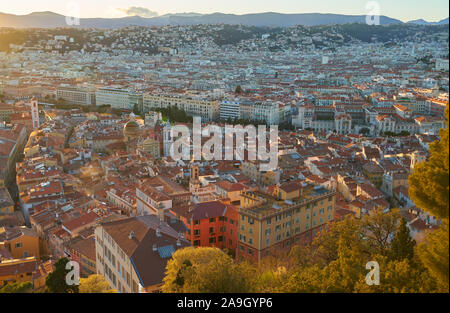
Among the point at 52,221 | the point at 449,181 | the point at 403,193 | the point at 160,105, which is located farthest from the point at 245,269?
the point at 160,105

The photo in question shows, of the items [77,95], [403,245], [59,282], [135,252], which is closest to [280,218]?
[135,252]

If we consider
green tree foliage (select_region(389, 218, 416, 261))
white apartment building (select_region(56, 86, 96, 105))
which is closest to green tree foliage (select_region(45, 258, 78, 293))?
green tree foliage (select_region(389, 218, 416, 261))

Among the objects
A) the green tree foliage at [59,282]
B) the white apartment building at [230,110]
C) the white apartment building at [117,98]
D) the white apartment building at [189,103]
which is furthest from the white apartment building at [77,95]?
the green tree foliage at [59,282]

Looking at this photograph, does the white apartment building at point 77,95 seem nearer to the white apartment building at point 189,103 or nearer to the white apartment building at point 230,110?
the white apartment building at point 189,103

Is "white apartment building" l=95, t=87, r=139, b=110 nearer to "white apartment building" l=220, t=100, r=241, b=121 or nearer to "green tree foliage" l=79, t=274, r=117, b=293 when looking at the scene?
"white apartment building" l=220, t=100, r=241, b=121

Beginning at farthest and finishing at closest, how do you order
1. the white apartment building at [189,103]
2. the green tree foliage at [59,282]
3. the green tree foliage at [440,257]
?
the white apartment building at [189,103], the green tree foliage at [59,282], the green tree foliage at [440,257]

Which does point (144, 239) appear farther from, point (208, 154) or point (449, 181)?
point (208, 154)

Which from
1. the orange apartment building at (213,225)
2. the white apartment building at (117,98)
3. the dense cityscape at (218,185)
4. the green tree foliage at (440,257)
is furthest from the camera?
the white apartment building at (117,98)

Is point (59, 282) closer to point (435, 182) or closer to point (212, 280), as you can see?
point (212, 280)
